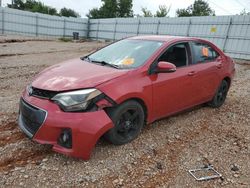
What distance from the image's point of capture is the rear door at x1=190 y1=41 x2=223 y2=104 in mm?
4309

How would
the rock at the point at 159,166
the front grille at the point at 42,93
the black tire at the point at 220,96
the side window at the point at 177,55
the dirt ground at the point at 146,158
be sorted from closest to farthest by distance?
1. the dirt ground at the point at 146,158
2. the front grille at the point at 42,93
3. the rock at the point at 159,166
4. the side window at the point at 177,55
5. the black tire at the point at 220,96

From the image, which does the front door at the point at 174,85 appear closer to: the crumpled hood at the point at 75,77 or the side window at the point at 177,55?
the side window at the point at 177,55

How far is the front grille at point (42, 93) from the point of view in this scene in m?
2.86

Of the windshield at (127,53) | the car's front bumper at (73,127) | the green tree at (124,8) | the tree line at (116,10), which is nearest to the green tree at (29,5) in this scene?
the tree line at (116,10)

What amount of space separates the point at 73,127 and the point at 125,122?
2.75 ft

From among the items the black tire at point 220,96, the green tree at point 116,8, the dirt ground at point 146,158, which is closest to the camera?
the dirt ground at point 146,158

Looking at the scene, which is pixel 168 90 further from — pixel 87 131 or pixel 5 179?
pixel 5 179

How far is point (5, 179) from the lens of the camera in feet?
8.44

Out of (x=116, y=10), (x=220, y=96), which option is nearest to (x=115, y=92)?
(x=220, y=96)

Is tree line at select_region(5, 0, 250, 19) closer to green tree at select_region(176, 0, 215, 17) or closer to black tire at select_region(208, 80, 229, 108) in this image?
green tree at select_region(176, 0, 215, 17)

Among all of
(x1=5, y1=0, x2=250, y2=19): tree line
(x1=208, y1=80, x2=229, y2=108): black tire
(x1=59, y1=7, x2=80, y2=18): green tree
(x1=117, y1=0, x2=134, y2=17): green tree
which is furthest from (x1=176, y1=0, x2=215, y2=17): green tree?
(x1=208, y1=80, x2=229, y2=108): black tire

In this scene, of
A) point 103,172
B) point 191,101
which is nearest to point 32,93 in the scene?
point 103,172

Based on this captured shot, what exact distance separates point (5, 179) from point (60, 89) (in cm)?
112

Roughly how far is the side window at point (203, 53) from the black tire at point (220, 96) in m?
0.69
